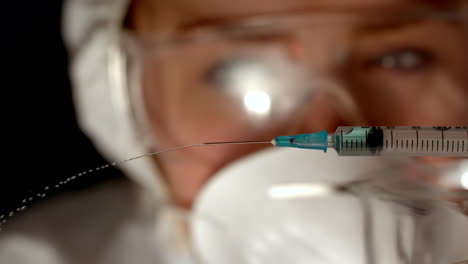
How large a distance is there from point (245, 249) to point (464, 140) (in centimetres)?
32

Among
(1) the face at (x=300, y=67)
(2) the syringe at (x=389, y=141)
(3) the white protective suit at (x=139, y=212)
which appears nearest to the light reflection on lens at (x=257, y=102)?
(1) the face at (x=300, y=67)

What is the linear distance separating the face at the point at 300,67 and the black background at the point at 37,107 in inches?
18.9

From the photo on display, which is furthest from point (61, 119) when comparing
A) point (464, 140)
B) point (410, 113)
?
point (464, 140)

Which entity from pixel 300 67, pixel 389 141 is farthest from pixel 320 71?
pixel 389 141

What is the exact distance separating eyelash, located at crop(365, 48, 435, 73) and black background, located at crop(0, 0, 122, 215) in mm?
742

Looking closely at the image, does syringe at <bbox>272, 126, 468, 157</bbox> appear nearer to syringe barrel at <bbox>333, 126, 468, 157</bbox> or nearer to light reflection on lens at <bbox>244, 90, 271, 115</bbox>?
syringe barrel at <bbox>333, 126, 468, 157</bbox>

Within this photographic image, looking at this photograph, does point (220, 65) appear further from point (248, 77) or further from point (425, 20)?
point (425, 20)

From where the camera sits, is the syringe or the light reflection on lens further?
the light reflection on lens

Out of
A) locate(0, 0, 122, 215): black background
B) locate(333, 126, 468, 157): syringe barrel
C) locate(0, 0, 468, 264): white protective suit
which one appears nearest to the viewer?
locate(333, 126, 468, 157): syringe barrel

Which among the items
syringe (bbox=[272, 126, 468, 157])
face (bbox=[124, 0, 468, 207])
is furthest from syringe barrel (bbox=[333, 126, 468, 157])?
face (bbox=[124, 0, 468, 207])

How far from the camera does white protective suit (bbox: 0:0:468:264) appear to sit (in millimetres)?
562

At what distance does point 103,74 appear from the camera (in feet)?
2.51

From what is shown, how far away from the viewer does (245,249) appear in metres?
0.62

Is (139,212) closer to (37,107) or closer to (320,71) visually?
(37,107)
